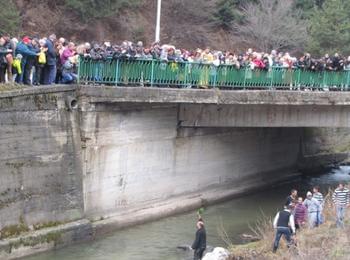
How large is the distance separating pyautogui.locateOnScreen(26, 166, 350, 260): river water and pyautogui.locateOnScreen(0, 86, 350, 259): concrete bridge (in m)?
0.42

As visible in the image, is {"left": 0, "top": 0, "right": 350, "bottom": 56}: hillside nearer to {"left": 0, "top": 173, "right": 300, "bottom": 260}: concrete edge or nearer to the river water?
the river water

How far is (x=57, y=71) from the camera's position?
21297 millimetres

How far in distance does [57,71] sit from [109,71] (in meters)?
1.57

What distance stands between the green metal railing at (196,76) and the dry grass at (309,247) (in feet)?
22.1

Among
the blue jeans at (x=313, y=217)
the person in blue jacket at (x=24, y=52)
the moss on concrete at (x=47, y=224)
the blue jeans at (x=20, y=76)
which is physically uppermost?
the person in blue jacket at (x=24, y=52)

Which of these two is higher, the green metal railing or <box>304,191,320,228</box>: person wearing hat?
the green metal railing

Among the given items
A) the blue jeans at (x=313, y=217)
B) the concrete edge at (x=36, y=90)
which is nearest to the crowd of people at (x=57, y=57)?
Result: the concrete edge at (x=36, y=90)

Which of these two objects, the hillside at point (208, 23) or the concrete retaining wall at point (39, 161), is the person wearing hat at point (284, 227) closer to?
the concrete retaining wall at point (39, 161)

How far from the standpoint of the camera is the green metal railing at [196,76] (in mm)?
21531

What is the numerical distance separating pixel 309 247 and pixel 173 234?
7439 millimetres

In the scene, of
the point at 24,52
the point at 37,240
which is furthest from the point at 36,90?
the point at 37,240

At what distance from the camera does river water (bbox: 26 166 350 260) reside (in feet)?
62.8

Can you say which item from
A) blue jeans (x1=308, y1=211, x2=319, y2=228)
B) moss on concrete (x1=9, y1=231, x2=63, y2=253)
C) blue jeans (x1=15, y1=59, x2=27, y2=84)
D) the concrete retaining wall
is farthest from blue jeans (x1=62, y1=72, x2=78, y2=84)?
blue jeans (x1=308, y1=211, x2=319, y2=228)

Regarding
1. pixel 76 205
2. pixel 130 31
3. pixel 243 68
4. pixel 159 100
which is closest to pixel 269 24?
pixel 130 31
